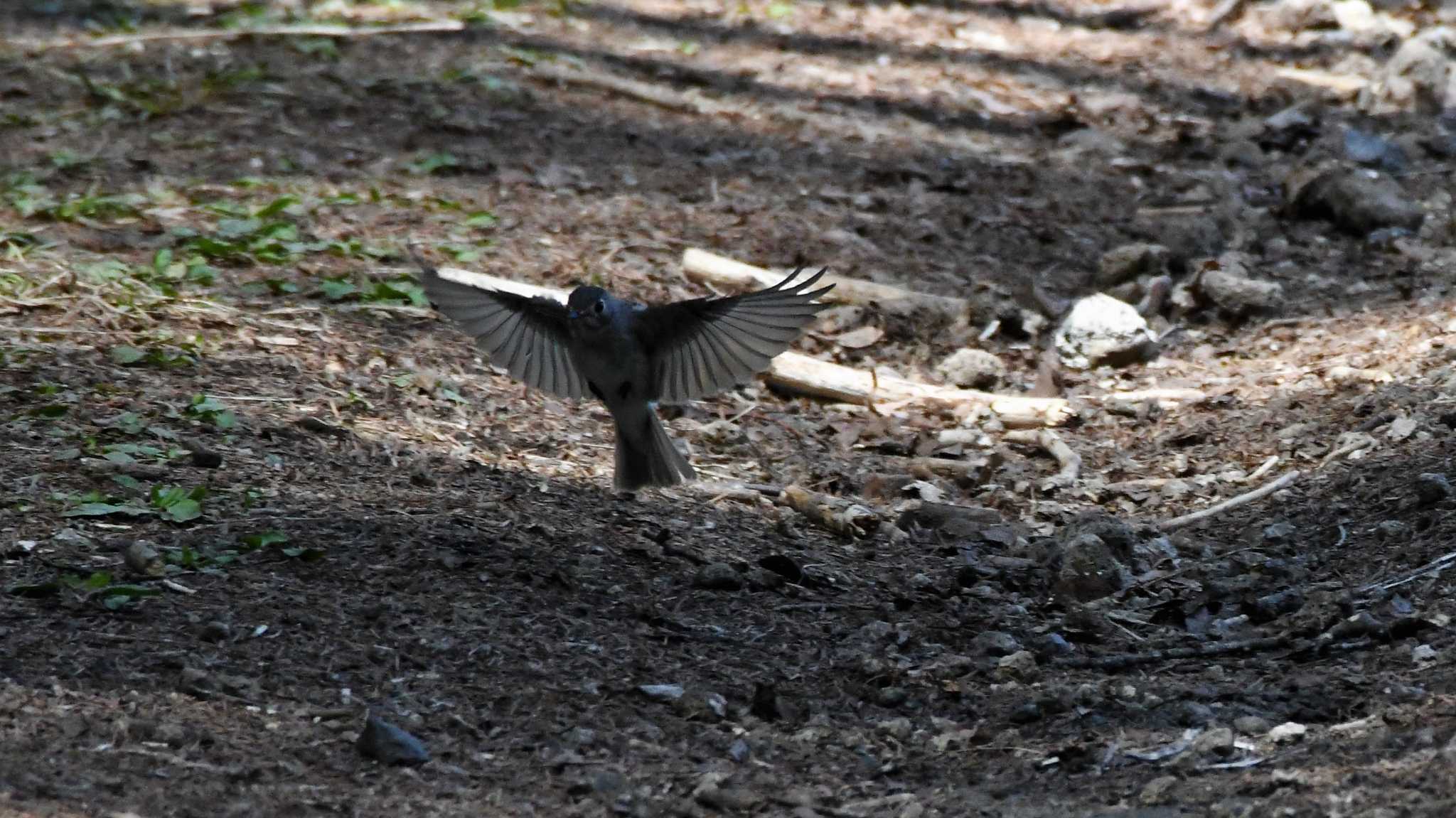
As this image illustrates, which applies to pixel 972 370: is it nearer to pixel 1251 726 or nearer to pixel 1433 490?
pixel 1433 490

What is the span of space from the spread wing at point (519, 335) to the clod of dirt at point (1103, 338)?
91.4 inches

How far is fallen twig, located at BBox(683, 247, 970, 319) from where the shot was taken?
6.89 metres

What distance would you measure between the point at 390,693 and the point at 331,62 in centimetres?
633

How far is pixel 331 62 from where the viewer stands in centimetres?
938

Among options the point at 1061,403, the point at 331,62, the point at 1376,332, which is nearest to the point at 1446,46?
the point at 1376,332

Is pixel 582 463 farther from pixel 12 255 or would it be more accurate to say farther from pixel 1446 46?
pixel 1446 46

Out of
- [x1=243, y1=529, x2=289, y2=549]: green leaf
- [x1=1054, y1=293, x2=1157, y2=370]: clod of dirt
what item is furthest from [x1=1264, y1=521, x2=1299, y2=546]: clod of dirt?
[x1=243, y1=529, x2=289, y2=549]: green leaf

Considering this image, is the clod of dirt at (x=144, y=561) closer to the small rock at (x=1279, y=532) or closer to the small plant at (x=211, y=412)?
the small plant at (x=211, y=412)

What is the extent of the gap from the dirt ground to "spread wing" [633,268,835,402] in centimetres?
44

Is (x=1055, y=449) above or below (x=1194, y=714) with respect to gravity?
below

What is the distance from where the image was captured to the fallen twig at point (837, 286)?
6.89 meters

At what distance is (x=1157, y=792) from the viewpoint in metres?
3.40

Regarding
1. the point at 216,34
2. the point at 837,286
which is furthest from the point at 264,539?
the point at 216,34

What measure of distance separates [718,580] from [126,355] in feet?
7.51
